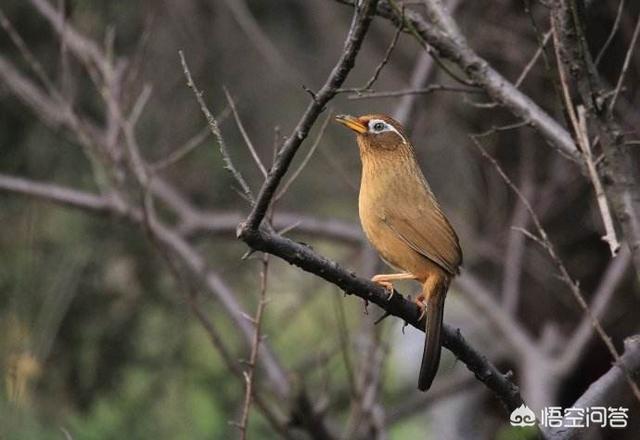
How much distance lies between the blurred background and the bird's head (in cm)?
197

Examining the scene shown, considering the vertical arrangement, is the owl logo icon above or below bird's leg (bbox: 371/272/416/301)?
below

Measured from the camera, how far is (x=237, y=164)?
25.9 ft

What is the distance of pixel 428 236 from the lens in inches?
144

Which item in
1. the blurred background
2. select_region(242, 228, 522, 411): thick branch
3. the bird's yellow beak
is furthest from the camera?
the blurred background

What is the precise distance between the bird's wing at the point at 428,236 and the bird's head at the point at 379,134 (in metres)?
0.30

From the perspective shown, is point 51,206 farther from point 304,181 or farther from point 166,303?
point 304,181

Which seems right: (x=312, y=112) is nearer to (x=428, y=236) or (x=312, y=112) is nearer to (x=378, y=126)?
(x=428, y=236)

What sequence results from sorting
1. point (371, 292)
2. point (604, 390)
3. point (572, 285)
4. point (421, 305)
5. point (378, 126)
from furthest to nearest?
point (378, 126), point (421, 305), point (604, 390), point (572, 285), point (371, 292)

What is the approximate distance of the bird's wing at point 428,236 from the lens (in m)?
3.62

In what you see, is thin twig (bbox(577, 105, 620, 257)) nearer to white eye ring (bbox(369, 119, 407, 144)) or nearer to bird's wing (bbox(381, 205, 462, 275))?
bird's wing (bbox(381, 205, 462, 275))

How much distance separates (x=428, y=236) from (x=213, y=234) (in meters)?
3.67

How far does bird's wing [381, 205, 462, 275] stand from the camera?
3625mm

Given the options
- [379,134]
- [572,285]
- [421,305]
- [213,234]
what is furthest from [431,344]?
[213,234]

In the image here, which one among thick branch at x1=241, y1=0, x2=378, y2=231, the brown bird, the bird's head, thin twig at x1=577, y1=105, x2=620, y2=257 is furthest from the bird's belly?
thick branch at x1=241, y1=0, x2=378, y2=231
